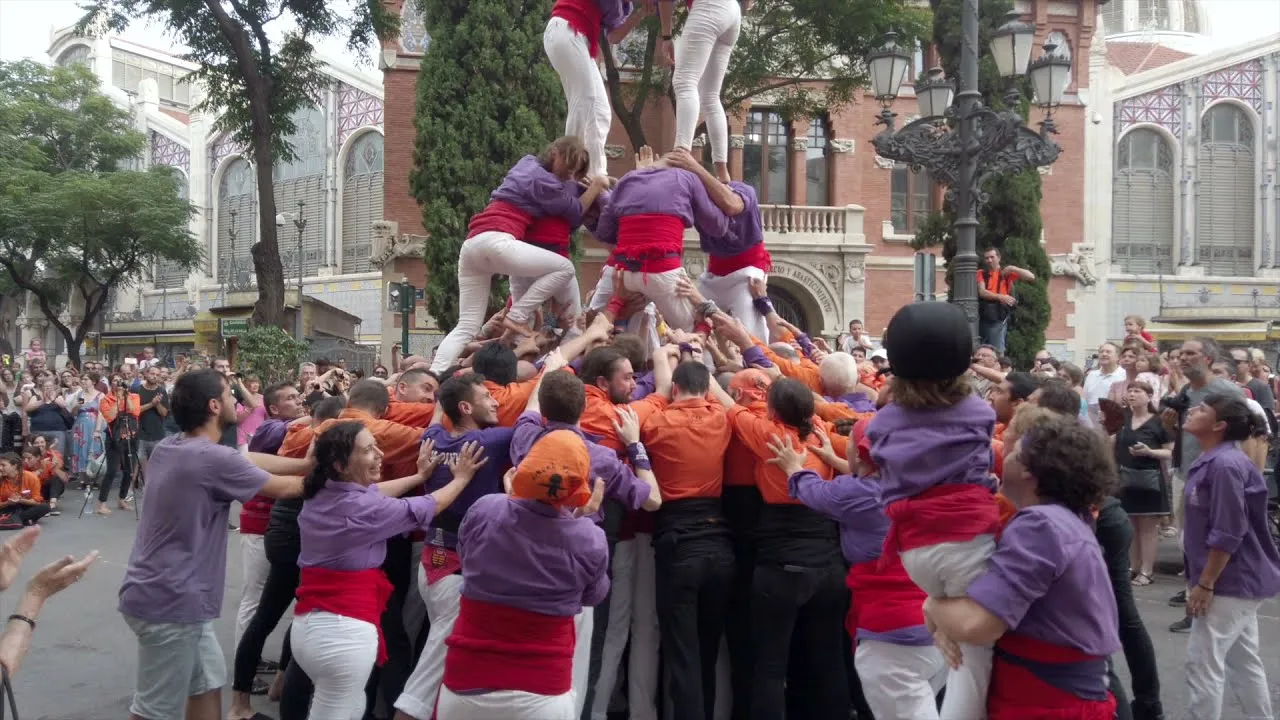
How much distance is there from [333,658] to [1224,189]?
33931 mm

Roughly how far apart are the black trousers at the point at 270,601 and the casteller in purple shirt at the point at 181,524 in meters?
1.16

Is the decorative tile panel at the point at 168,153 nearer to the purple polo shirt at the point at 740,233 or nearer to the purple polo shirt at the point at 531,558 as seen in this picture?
the purple polo shirt at the point at 740,233

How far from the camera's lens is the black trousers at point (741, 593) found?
5.56 m

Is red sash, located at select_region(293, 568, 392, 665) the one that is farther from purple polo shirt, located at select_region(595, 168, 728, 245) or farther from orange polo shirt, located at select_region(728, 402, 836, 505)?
purple polo shirt, located at select_region(595, 168, 728, 245)

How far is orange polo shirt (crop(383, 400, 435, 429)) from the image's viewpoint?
5.94 metres

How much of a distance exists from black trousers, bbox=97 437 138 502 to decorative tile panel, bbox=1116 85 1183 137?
90.3 ft

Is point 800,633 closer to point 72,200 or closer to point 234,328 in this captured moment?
point 234,328

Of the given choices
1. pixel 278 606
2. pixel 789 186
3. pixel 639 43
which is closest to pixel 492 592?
pixel 278 606

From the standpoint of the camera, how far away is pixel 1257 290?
32.5m

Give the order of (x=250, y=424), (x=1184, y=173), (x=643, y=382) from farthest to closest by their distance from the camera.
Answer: (x=1184, y=173) < (x=250, y=424) < (x=643, y=382)

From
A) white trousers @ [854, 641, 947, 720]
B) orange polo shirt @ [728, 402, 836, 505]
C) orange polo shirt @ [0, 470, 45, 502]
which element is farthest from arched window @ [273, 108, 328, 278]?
white trousers @ [854, 641, 947, 720]

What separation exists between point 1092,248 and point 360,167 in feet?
69.8

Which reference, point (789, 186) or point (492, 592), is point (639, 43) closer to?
point (789, 186)

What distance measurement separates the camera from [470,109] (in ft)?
73.2
